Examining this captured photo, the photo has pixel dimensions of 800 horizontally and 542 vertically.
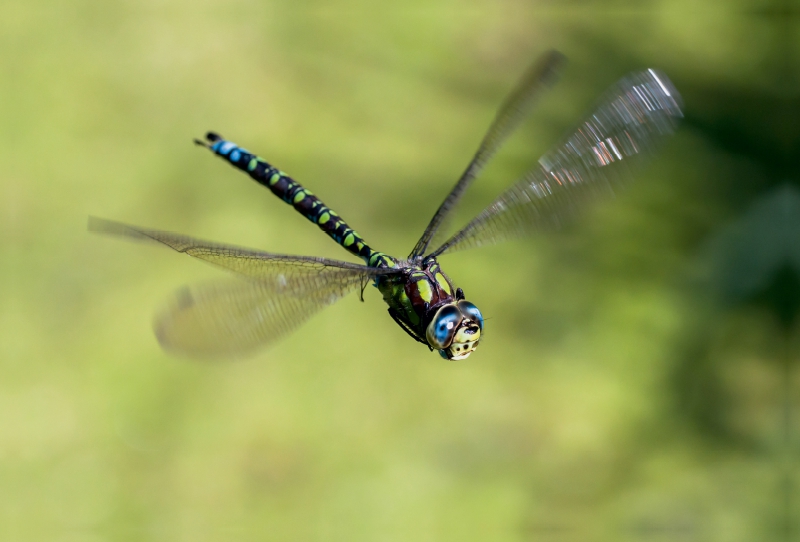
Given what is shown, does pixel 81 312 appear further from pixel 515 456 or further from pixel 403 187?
pixel 515 456

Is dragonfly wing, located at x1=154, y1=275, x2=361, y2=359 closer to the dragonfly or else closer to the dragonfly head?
the dragonfly

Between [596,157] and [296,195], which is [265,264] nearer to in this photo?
[296,195]

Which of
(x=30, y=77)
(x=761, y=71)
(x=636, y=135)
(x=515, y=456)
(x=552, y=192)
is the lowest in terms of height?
(x=515, y=456)

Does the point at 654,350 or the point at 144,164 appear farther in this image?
the point at 144,164

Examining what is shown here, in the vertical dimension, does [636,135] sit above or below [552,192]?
above

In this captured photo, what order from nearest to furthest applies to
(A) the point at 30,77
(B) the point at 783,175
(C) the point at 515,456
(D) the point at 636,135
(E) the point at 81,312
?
(D) the point at 636,135, (C) the point at 515,456, (E) the point at 81,312, (B) the point at 783,175, (A) the point at 30,77

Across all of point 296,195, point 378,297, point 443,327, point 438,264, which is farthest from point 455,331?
point 378,297

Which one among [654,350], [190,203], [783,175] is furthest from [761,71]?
[190,203]

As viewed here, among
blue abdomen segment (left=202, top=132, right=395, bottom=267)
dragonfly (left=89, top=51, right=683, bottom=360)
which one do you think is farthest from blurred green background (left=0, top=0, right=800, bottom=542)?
dragonfly (left=89, top=51, right=683, bottom=360)

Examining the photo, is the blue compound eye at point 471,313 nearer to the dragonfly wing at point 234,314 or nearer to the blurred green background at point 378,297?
the dragonfly wing at point 234,314
